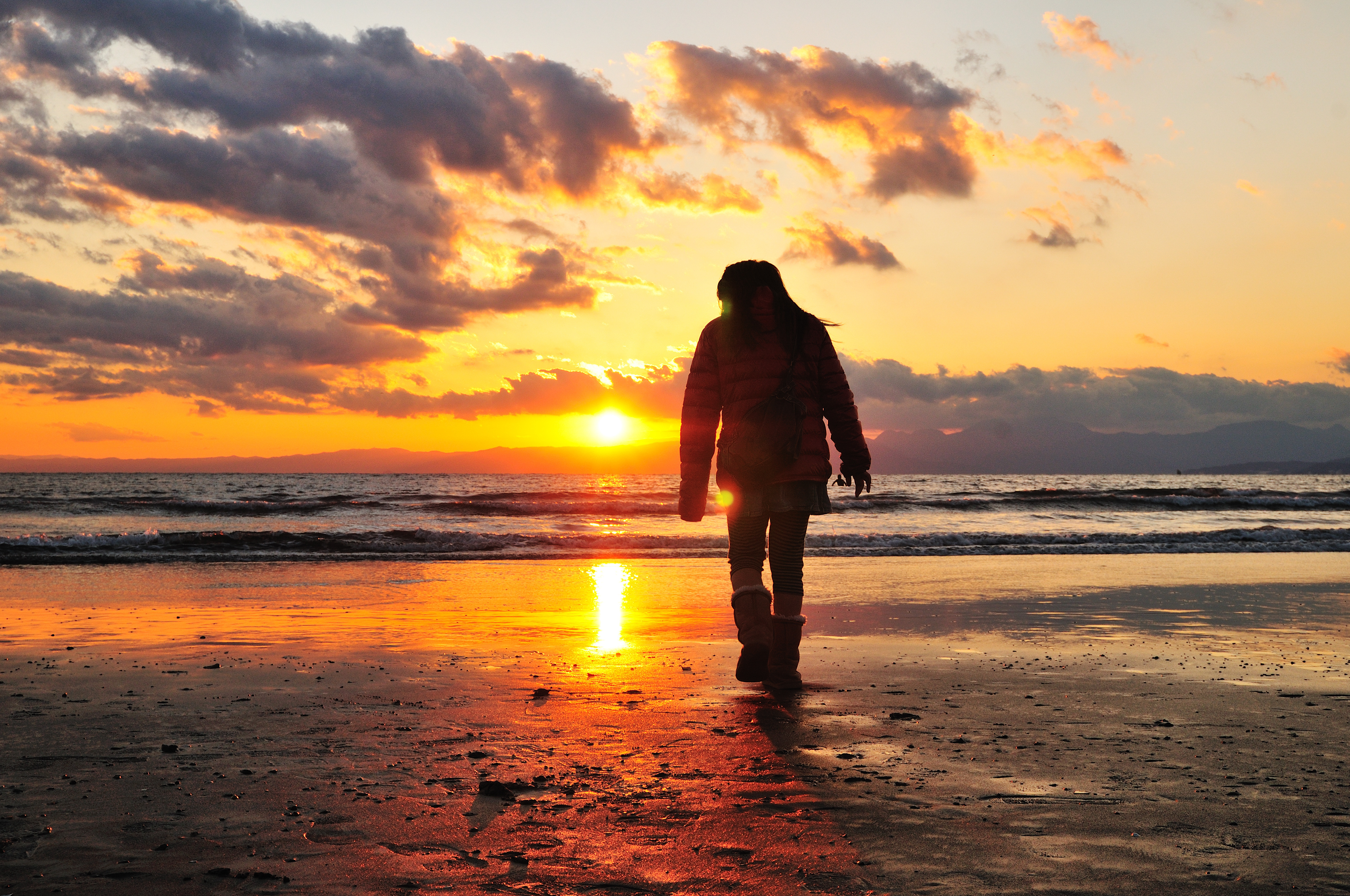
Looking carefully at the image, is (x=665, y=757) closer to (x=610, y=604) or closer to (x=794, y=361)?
(x=794, y=361)

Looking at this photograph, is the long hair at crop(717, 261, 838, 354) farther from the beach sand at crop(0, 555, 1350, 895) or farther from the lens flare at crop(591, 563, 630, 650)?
the lens flare at crop(591, 563, 630, 650)

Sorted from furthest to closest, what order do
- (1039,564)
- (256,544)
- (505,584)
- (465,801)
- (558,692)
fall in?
(256,544), (1039,564), (505,584), (558,692), (465,801)

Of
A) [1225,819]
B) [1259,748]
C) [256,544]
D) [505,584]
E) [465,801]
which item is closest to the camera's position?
[1225,819]

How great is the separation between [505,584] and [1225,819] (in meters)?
7.74

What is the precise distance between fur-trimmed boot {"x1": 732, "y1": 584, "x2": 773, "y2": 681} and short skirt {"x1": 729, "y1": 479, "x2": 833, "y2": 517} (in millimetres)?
362

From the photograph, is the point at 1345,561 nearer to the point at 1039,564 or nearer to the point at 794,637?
the point at 1039,564

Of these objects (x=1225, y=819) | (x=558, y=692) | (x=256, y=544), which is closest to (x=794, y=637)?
(x=558, y=692)

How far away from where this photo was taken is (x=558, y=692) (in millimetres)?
3969

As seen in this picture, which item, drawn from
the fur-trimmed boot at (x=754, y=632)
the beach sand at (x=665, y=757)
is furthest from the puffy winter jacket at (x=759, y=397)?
the beach sand at (x=665, y=757)

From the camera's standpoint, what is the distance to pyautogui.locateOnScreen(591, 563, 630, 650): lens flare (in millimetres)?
5559

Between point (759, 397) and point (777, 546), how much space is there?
2.38 ft

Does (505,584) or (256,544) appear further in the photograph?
(256,544)

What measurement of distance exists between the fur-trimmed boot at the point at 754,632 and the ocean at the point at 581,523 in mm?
9501

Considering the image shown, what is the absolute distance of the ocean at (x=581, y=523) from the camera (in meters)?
15.1
